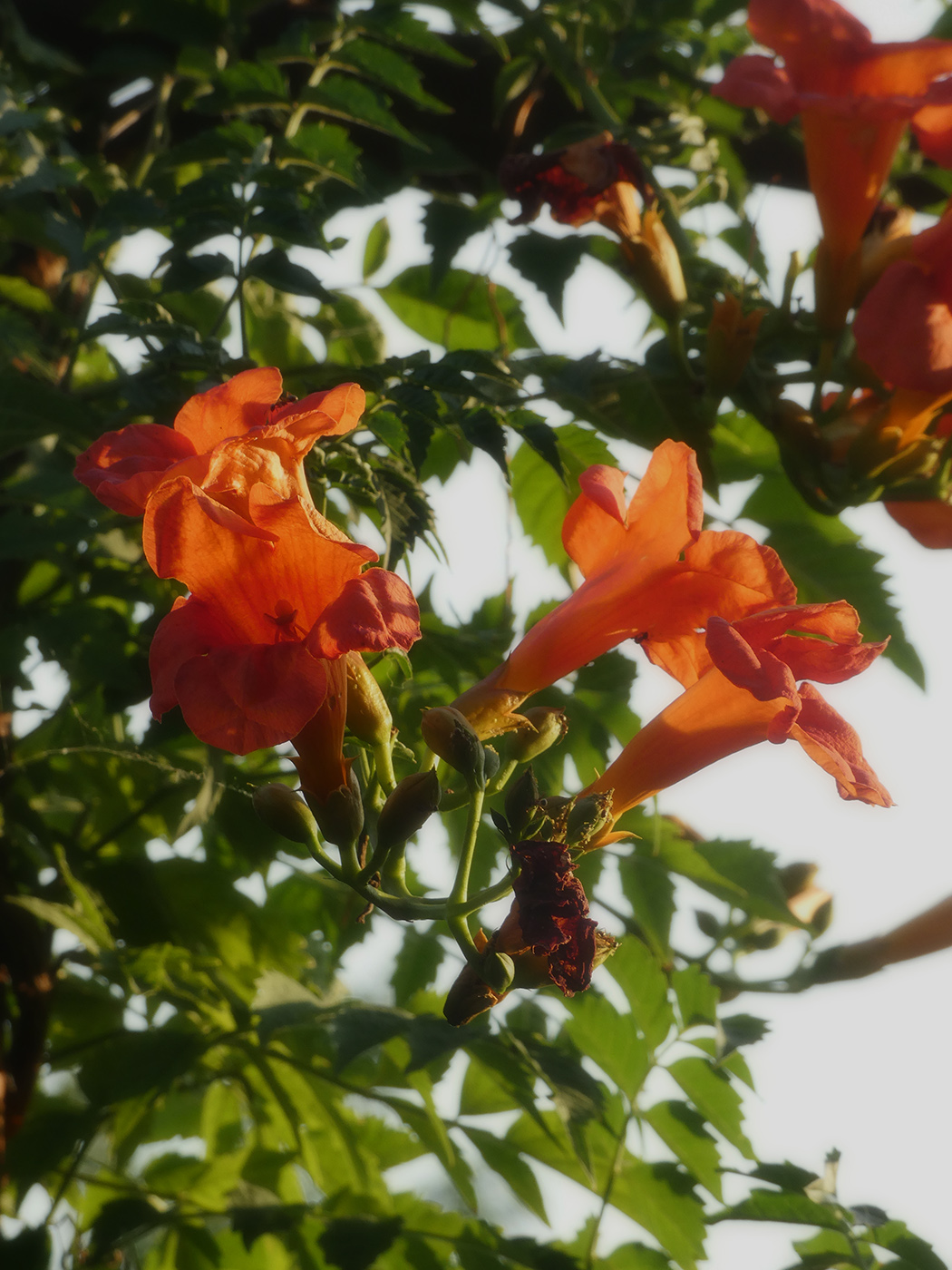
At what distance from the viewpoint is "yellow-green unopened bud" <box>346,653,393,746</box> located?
1.27m

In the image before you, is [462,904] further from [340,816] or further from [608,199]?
[608,199]

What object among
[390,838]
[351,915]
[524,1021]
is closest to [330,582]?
[390,838]

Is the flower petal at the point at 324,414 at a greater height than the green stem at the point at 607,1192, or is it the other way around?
the flower petal at the point at 324,414

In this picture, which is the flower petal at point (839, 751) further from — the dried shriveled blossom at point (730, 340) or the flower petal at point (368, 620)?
the dried shriveled blossom at point (730, 340)

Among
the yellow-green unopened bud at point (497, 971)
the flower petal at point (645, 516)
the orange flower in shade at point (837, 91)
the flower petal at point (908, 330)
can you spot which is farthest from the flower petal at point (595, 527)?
the orange flower in shade at point (837, 91)

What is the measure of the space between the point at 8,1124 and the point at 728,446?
2.35 meters

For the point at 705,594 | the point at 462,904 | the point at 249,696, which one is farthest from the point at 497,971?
the point at 705,594

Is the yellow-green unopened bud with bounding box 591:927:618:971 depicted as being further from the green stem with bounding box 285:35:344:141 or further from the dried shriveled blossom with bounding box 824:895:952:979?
the green stem with bounding box 285:35:344:141

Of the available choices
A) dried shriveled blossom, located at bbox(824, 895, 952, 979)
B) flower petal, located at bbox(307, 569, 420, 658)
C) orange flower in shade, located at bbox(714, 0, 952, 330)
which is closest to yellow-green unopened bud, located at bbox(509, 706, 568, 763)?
flower petal, located at bbox(307, 569, 420, 658)

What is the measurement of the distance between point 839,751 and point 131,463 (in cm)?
84

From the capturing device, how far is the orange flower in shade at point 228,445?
1.16 m

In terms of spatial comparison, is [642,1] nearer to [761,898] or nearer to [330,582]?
[761,898]

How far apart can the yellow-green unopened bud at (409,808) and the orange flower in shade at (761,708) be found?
0.81ft

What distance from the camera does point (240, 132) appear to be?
2.13 m
